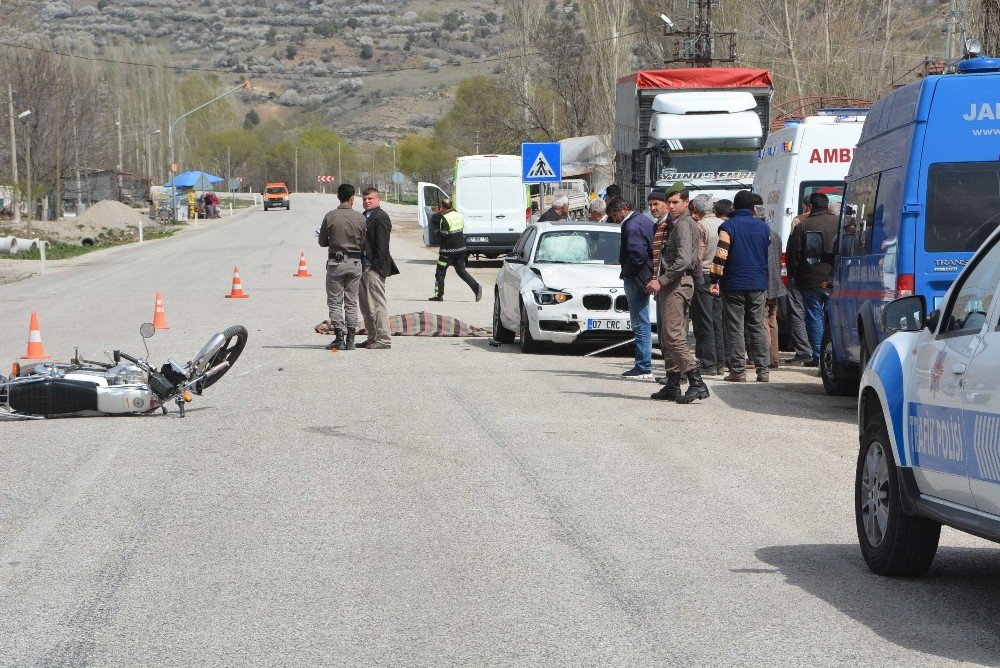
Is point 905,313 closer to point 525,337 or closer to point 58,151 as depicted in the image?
point 525,337

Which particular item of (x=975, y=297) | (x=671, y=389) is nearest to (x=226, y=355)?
(x=671, y=389)

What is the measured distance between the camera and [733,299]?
46.6 feet

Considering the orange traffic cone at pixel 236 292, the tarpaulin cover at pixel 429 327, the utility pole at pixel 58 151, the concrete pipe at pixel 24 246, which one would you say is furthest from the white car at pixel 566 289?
the utility pole at pixel 58 151

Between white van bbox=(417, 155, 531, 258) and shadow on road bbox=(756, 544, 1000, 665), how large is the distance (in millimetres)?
30768

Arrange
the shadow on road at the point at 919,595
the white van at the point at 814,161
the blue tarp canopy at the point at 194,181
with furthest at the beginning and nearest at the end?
the blue tarp canopy at the point at 194,181
the white van at the point at 814,161
the shadow on road at the point at 919,595

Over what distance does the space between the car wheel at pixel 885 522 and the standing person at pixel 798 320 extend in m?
9.49

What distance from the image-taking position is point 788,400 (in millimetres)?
13016

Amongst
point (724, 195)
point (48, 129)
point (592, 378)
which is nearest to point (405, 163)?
point (48, 129)

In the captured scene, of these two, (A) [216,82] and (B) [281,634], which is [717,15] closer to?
(B) [281,634]

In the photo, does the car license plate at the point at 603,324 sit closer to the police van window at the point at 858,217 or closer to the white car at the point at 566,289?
the white car at the point at 566,289

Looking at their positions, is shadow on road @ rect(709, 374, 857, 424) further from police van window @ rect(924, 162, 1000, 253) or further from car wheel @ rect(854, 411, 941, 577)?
car wheel @ rect(854, 411, 941, 577)

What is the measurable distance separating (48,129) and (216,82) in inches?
3793

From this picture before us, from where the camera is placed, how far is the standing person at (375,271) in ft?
55.5

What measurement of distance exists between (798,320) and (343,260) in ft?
18.1
